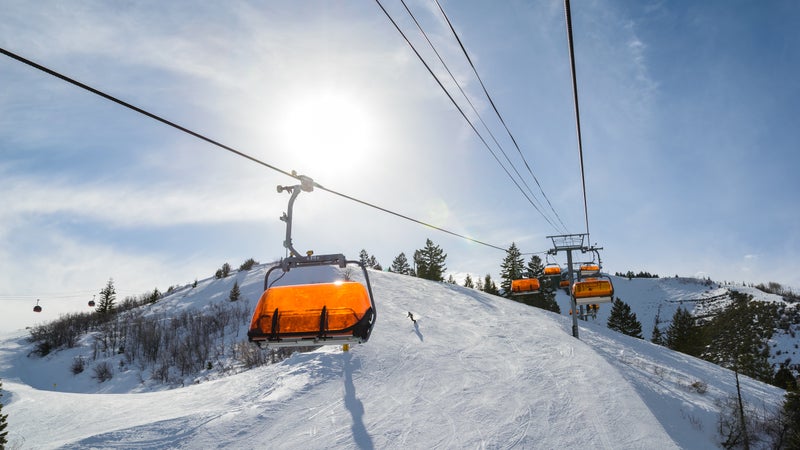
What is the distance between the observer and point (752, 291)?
99812mm

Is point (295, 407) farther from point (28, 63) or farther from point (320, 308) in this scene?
point (28, 63)

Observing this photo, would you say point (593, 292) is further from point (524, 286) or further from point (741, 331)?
point (741, 331)

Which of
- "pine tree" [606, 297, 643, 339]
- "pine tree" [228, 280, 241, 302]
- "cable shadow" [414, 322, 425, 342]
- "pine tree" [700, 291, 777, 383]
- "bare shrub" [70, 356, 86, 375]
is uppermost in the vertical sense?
"pine tree" [228, 280, 241, 302]

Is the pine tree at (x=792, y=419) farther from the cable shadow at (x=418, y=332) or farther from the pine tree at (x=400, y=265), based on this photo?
the pine tree at (x=400, y=265)

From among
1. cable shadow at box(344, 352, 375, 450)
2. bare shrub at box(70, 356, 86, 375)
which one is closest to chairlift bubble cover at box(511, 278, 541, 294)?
cable shadow at box(344, 352, 375, 450)

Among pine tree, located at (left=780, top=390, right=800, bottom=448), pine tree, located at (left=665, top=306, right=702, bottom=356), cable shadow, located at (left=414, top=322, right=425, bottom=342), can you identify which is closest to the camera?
pine tree, located at (left=780, top=390, right=800, bottom=448)

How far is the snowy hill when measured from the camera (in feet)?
43.6

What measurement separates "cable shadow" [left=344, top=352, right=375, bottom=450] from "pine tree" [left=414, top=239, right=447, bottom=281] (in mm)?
39911

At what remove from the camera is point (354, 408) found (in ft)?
50.3

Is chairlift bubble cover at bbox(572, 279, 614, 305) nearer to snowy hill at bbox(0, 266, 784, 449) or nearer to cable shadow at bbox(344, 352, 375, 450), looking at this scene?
snowy hill at bbox(0, 266, 784, 449)

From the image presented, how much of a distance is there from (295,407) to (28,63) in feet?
50.5

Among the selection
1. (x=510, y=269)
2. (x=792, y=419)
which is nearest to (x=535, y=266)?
(x=510, y=269)

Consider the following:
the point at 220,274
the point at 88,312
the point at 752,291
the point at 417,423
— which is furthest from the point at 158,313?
the point at 752,291

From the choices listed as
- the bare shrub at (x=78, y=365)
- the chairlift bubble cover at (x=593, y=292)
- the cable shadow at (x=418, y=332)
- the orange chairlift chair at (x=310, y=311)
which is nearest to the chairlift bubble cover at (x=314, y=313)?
the orange chairlift chair at (x=310, y=311)
